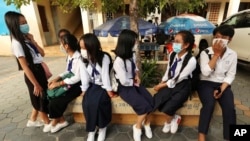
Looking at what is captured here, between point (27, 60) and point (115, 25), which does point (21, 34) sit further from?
point (115, 25)

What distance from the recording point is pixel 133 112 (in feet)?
7.28

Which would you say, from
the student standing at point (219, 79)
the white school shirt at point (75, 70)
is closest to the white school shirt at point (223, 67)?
the student standing at point (219, 79)

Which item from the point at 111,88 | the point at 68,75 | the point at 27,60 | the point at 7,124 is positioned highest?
the point at 27,60

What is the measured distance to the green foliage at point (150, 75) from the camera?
9.96ft

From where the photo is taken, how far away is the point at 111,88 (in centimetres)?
211

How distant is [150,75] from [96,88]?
1424mm

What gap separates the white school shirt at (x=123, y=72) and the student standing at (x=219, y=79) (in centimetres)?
88

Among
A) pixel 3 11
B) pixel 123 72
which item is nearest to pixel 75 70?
pixel 123 72

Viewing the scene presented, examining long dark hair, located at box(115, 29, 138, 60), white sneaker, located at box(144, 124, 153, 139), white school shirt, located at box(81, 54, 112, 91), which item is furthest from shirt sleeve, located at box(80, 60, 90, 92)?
white sneaker, located at box(144, 124, 153, 139)

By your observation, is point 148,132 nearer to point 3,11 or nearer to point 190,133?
point 190,133

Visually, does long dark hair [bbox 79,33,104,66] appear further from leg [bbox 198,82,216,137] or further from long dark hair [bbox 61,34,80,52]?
leg [bbox 198,82,216,137]

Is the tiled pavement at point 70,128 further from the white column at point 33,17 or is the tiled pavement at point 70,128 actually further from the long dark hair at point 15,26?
the white column at point 33,17

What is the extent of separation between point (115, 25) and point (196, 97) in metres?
2.79

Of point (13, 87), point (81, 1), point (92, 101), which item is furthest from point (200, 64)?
point (13, 87)
